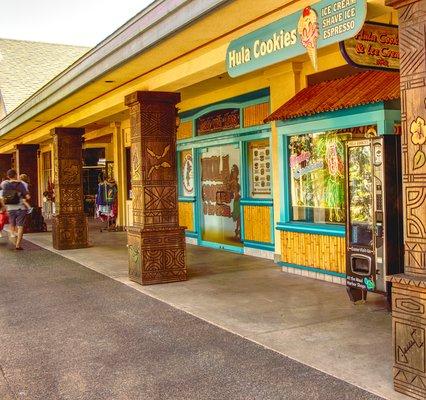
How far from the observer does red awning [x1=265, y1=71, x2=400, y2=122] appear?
6477 mm

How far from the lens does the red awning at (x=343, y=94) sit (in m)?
6.48

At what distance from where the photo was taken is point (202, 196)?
470 inches

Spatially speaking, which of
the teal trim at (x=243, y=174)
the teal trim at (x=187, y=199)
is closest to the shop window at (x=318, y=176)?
the teal trim at (x=243, y=174)

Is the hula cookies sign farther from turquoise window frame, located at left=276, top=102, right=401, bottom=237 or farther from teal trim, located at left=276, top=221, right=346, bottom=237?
teal trim, located at left=276, top=221, right=346, bottom=237

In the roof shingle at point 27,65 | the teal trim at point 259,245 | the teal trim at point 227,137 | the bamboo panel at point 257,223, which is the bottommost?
the teal trim at point 259,245

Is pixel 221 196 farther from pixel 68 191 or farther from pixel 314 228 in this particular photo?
pixel 314 228

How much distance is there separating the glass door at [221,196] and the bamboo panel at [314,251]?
8.08 feet

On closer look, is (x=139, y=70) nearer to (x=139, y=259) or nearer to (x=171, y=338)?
(x=139, y=259)

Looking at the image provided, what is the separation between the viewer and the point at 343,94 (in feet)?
23.4

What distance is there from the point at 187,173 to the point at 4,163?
13750mm

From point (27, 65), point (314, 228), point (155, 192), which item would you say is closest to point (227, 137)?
point (155, 192)

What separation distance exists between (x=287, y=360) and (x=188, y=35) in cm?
353

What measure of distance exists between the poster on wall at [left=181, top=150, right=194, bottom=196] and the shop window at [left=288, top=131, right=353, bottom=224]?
4.33 m

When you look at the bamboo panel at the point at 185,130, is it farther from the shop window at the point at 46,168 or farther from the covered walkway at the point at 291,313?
the shop window at the point at 46,168
